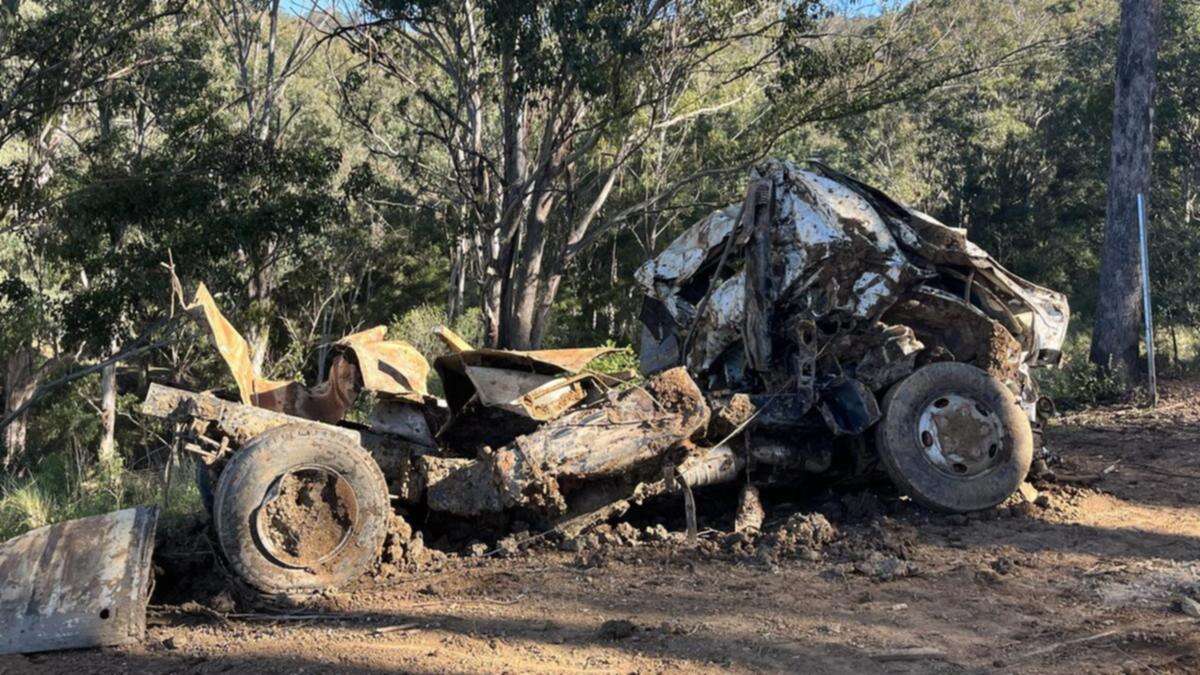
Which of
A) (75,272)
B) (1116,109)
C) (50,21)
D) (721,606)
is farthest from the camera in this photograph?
(75,272)

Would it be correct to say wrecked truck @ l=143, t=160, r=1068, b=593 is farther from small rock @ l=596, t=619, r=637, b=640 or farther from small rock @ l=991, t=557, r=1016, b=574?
small rock @ l=596, t=619, r=637, b=640

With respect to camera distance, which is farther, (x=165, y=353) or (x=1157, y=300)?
(x=165, y=353)

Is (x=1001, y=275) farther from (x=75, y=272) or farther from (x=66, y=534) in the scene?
(x=75, y=272)

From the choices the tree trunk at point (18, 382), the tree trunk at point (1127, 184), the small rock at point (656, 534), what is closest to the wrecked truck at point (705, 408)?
the small rock at point (656, 534)

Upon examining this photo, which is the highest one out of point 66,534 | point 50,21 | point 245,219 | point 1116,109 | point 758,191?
point 50,21

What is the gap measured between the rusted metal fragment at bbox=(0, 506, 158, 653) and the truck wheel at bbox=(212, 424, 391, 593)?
444 millimetres

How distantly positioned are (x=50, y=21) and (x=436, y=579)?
33.0 feet

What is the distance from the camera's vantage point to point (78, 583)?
5.22m

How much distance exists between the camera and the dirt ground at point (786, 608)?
186 inches

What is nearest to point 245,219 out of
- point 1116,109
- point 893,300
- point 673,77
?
point 673,77

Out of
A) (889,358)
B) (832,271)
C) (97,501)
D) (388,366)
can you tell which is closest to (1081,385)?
(889,358)

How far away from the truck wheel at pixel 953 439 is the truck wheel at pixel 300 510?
332cm

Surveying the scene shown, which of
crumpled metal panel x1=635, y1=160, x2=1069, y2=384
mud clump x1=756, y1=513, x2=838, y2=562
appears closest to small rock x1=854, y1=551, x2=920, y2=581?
mud clump x1=756, y1=513, x2=838, y2=562

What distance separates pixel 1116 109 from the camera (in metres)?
13.8
